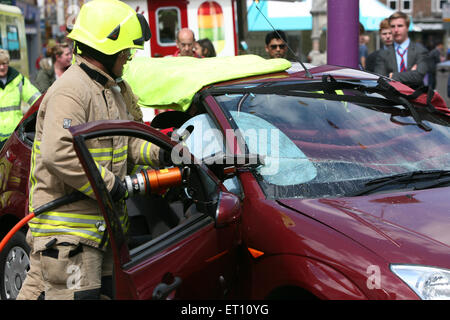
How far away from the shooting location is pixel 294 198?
7.84 ft

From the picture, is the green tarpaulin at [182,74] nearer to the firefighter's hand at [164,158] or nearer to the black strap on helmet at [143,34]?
the black strap on helmet at [143,34]

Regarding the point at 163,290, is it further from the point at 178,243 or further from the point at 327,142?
the point at 327,142

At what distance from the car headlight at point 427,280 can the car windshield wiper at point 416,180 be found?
56 cm

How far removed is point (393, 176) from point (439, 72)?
1083 cm

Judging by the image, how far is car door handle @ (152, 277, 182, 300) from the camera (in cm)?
195

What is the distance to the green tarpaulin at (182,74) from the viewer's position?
10.1 ft

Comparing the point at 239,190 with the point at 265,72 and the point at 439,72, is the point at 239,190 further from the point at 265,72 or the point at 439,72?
the point at 439,72

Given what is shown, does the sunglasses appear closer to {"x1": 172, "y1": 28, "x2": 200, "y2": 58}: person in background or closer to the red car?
{"x1": 172, "y1": 28, "x2": 200, "y2": 58}: person in background

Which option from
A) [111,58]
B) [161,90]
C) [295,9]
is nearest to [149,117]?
[161,90]

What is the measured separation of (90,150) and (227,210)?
656 millimetres

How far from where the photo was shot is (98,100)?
2500mm

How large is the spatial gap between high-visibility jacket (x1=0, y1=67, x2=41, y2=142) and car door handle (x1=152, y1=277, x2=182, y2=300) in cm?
453

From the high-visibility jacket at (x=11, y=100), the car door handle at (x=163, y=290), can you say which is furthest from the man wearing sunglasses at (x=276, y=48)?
the car door handle at (x=163, y=290)

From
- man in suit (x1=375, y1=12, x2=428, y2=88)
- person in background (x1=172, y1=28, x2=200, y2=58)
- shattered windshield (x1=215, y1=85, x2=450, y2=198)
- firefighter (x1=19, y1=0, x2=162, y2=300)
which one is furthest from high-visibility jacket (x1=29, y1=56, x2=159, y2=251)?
man in suit (x1=375, y1=12, x2=428, y2=88)
